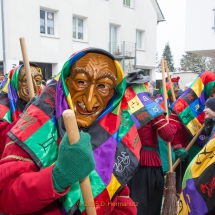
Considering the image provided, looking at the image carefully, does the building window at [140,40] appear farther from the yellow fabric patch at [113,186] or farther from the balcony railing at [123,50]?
the yellow fabric patch at [113,186]

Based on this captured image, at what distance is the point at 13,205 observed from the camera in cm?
120

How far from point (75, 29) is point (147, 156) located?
12190 millimetres

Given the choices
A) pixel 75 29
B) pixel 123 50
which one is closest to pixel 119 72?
pixel 75 29

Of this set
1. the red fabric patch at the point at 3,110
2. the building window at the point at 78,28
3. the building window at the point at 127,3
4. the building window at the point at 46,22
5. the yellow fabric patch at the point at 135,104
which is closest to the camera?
the red fabric patch at the point at 3,110

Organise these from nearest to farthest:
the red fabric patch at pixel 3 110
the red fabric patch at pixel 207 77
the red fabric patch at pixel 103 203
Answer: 1. the red fabric patch at pixel 103 203
2. the red fabric patch at pixel 3 110
3. the red fabric patch at pixel 207 77

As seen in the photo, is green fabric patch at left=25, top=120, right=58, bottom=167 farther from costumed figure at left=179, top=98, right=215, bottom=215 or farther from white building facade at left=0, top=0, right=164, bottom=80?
white building facade at left=0, top=0, right=164, bottom=80

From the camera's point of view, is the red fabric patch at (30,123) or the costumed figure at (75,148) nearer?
the costumed figure at (75,148)

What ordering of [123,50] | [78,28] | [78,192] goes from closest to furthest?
[78,192], [78,28], [123,50]

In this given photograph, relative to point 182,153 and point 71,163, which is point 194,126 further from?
point 71,163

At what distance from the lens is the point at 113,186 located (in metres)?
1.59

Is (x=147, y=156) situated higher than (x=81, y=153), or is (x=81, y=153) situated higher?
(x=81, y=153)

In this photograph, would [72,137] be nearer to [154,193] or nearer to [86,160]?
[86,160]

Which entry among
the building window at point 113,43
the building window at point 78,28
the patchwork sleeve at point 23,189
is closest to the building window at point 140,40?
the building window at point 113,43

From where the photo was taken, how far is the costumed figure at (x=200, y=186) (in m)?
1.65
